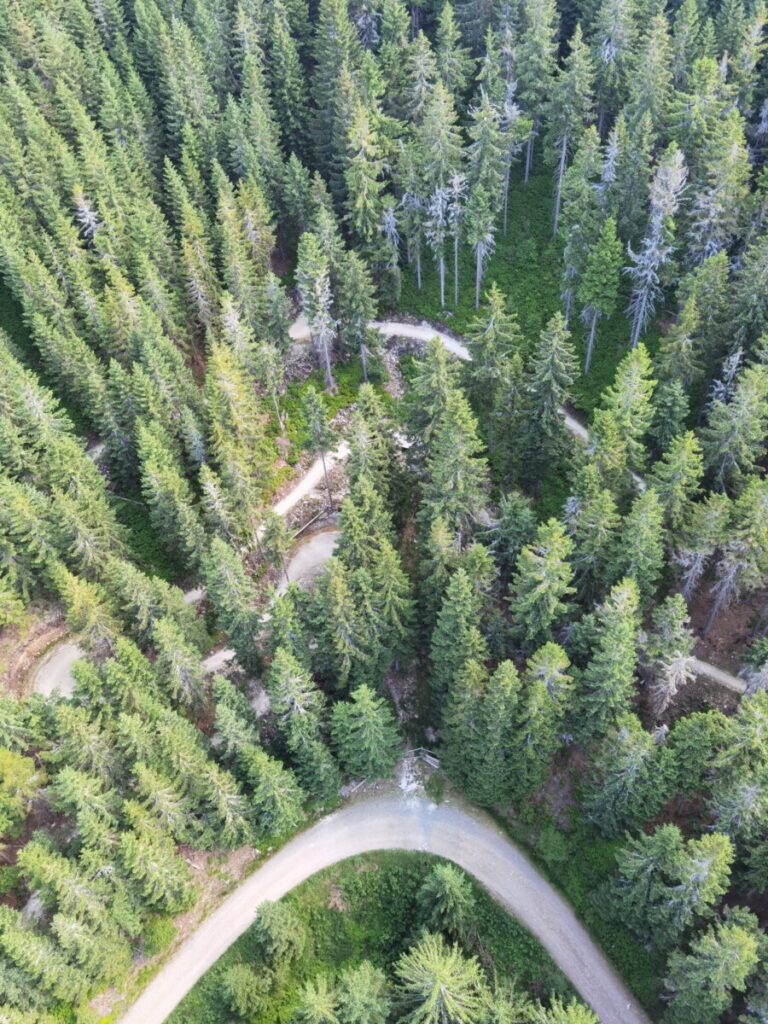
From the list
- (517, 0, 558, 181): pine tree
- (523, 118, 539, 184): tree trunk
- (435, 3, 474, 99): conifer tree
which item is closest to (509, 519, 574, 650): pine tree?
(517, 0, 558, 181): pine tree

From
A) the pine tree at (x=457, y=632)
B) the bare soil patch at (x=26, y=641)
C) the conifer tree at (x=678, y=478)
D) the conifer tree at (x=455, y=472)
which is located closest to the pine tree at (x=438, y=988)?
the pine tree at (x=457, y=632)

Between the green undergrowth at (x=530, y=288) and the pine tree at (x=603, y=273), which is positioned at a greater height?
the pine tree at (x=603, y=273)

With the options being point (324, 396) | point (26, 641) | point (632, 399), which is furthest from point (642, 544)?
point (26, 641)

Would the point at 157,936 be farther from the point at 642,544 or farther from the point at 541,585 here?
the point at 642,544

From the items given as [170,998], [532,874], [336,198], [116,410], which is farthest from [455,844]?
[336,198]

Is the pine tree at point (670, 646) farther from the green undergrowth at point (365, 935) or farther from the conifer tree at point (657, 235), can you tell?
the conifer tree at point (657, 235)

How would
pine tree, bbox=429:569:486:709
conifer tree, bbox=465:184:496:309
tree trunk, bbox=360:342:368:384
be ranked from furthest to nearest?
tree trunk, bbox=360:342:368:384 < conifer tree, bbox=465:184:496:309 < pine tree, bbox=429:569:486:709

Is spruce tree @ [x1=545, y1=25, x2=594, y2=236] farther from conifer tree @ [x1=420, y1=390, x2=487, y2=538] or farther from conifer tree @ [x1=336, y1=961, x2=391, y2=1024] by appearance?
conifer tree @ [x1=336, y1=961, x2=391, y2=1024]
